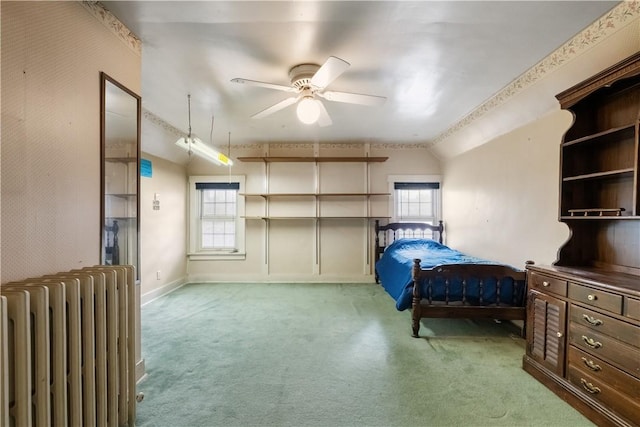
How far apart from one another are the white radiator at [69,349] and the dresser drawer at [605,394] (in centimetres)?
264

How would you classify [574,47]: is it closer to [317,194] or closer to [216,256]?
[317,194]

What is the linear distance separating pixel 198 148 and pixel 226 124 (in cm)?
96

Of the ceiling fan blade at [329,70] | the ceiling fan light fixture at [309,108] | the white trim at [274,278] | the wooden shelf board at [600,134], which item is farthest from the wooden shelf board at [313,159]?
the wooden shelf board at [600,134]

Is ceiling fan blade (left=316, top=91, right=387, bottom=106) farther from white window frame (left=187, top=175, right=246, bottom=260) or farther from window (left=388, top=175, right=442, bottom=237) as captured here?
white window frame (left=187, top=175, right=246, bottom=260)

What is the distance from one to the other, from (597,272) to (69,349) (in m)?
3.01

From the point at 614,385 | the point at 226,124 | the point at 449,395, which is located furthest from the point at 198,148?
the point at 614,385

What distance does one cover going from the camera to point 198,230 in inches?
198

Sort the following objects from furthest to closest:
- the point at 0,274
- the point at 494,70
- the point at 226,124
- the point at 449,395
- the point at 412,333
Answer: the point at 226,124 < the point at 412,333 < the point at 494,70 < the point at 449,395 < the point at 0,274

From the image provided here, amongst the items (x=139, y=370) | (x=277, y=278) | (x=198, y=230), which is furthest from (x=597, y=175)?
(x=198, y=230)

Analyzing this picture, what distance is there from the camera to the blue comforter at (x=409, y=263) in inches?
107

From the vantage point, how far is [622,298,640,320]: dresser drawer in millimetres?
1407

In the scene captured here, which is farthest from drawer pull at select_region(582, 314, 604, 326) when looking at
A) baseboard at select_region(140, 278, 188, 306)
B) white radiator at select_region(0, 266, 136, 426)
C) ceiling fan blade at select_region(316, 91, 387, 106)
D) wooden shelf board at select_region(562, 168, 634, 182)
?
baseboard at select_region(140, 278, 188, 306)

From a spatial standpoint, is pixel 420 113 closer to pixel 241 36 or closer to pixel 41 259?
pixel 241 36

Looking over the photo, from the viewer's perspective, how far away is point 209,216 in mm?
5090
